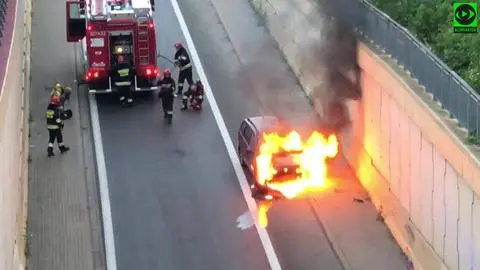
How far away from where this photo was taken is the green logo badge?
19.3 meters

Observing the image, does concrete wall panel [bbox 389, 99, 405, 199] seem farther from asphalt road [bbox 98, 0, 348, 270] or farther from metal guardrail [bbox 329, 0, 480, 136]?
asphalt road [bbox 98, 0, 348, 270]

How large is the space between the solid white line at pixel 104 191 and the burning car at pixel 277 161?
323cm

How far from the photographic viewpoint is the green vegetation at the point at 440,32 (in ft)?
64.5

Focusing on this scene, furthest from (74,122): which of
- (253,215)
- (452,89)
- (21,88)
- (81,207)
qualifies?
(452,89)

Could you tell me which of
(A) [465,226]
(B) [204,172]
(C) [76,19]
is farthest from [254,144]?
(C) [76,19]

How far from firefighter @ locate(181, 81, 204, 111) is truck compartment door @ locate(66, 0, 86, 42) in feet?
11.2

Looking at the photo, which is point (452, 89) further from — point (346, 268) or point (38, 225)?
point (38, 225)

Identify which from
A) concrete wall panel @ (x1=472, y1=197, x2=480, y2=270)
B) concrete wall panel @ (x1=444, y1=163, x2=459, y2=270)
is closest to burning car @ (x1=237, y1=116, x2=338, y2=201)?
concrete wall panel @ (x1=444, y1=163, x2=459, y2=270)

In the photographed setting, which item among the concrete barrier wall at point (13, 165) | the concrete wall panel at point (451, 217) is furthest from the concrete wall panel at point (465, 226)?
the concrete barrier wall at point (13, 165)

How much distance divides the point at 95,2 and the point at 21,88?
11.0 ft

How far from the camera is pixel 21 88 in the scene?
24.9m

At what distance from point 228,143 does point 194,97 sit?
84.4 inches

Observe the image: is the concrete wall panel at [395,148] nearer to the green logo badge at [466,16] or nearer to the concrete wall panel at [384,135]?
the concrete wall panel at [384,135]

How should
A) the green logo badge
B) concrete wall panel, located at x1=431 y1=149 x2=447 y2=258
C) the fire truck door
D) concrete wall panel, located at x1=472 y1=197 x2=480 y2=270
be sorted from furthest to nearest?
1. the fire truck door
2. the green logo badge
3. concrete wall panel, located at x1=431 y1=149 x2=447 y2=258
4. concrete wall panel, located at x1=472 y1=197 x2=480 y2=270
